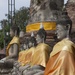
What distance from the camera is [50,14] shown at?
16.2 meters

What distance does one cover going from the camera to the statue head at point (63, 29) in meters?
6.64

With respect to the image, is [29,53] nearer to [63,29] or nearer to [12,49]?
[12,49]

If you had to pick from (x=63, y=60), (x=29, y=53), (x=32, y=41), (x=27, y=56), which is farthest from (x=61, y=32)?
(x=27, y=56)

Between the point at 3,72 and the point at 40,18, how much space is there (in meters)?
3.91

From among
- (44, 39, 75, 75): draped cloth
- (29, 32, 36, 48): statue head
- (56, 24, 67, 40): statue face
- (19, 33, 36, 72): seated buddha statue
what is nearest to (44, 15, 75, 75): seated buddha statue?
(44, 39, 75, 75): draped cloth

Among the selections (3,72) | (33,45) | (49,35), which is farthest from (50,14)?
(33,45)

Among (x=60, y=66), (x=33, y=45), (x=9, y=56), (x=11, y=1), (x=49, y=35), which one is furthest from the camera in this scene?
(x=11, y=1)

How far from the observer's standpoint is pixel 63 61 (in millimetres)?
5996

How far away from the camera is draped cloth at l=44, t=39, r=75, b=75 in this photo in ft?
19.6

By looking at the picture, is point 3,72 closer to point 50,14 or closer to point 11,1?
point 50,14

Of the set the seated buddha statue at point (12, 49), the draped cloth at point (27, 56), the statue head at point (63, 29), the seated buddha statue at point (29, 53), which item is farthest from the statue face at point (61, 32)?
the seated buddha statue at point (12, 49)

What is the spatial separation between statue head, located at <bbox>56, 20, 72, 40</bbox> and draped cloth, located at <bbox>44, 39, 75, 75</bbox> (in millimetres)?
338

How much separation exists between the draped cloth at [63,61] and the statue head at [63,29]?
34 cm

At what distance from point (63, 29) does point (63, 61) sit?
2.91 feet
